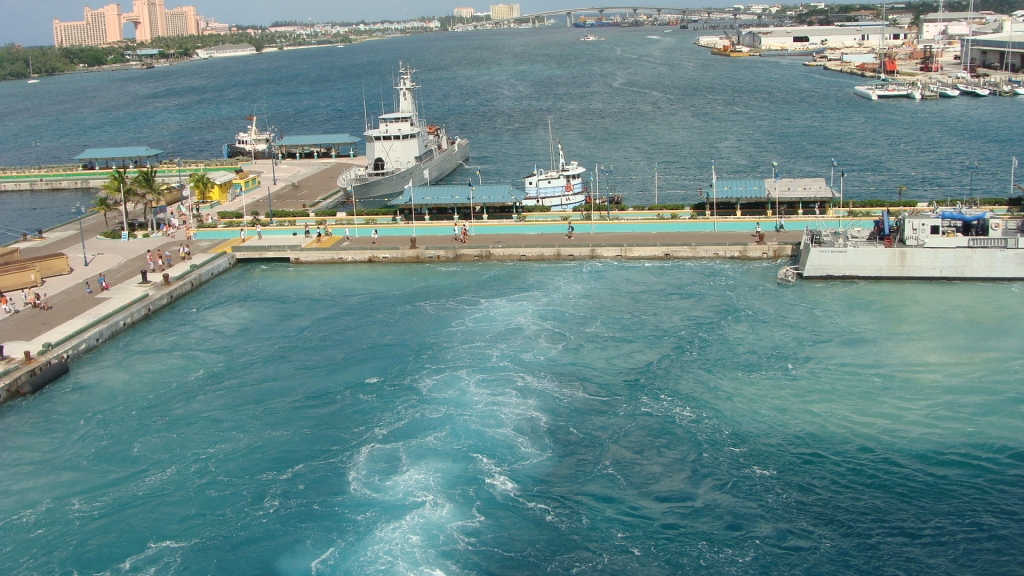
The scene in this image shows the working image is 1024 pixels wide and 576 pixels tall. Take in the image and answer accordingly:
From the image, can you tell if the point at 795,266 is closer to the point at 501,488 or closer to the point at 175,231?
the point at 501,488

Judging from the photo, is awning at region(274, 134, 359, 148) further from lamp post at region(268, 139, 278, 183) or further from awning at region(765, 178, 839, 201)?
awning at region(765, 178, 839, 201)

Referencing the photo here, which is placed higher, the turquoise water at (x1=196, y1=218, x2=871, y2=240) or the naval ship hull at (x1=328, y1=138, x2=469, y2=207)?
the naval ship hull at (x1=328, y1=138, x2=469, y2=207)

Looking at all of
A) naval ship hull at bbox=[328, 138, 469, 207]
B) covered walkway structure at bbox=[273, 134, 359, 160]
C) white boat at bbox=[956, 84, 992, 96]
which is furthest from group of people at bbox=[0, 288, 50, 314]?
white boat at bbox=[956, 84, 992, 96]

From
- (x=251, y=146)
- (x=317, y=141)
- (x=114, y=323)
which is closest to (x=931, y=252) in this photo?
(x=114, y=323)

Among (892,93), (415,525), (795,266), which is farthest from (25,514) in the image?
Result: (892,93)

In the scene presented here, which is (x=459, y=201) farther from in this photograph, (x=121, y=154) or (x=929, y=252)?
(x=121, y=154)

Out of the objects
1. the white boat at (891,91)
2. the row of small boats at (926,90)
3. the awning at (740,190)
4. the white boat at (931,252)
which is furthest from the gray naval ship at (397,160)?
the row of small boats at (926,90)

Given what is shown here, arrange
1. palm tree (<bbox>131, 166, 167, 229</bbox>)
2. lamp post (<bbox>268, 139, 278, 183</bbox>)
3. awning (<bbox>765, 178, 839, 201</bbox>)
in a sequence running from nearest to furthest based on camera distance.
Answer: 1. awning (<bbox>765, 178, 839, 201</bbox>)
2. palm tree (<bbox>131, 166, 167, 229</bbox>)
3. lamp post (<bbox>268, 139, 278, 183</bbox>)

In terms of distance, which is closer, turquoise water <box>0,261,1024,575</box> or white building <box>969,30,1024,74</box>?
turquoise water <box>0,261,1024,575</box>

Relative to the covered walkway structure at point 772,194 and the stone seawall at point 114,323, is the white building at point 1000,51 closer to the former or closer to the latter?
the covered walkway structure at point 772,194
